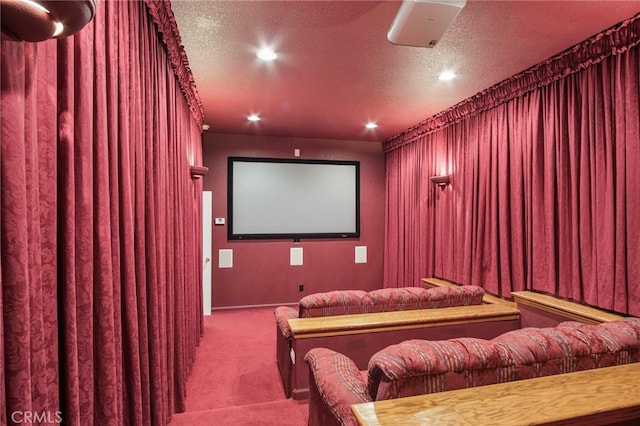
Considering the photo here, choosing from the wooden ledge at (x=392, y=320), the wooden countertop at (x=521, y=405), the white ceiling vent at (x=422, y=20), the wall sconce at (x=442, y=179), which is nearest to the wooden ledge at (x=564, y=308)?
the wooden ledge at (x=392, y=320)

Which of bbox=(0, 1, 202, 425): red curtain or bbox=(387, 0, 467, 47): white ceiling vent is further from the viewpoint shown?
bbox=(387, 0, 467, 47): white ceiling vent

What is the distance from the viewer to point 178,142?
8.84ft

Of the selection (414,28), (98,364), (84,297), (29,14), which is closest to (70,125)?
(29,14)

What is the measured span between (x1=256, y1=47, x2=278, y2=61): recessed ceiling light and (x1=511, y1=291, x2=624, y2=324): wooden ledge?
2876 millimetres

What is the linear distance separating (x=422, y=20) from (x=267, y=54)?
122 cm

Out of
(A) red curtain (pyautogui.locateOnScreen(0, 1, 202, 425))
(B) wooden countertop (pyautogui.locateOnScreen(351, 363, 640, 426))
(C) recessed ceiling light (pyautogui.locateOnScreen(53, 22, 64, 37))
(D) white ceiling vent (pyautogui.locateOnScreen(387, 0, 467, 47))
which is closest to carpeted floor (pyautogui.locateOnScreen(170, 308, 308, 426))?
(A) red curtain (pyautogui.locateOnScreen(0, 1, 202, 425))

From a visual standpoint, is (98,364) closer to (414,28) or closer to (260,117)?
(414,28)

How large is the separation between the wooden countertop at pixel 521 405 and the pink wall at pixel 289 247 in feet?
14.4

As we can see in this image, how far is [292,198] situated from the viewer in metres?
5.45

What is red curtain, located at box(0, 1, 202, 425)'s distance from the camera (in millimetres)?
810

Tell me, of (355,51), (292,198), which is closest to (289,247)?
(292,198)

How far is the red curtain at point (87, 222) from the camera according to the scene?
0.81m

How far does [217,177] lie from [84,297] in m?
4.24

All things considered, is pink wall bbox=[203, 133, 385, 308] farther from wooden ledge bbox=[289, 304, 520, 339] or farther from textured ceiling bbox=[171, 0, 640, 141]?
wooden ledge bbox=[289, 304, 520, 339]
